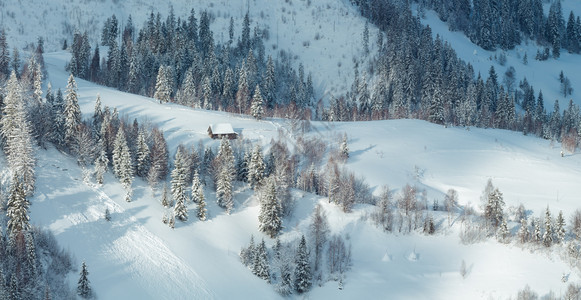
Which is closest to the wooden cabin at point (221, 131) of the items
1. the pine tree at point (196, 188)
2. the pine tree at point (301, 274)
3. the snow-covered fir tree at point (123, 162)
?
the pine tree at point (196, 188)

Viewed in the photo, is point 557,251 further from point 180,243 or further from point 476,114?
point 476,114

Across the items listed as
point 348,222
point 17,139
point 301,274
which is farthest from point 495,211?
point 17,139

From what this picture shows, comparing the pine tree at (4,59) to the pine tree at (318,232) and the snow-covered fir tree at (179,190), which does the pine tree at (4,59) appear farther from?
the pine tree at (318,232)

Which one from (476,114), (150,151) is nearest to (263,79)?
(476,114)

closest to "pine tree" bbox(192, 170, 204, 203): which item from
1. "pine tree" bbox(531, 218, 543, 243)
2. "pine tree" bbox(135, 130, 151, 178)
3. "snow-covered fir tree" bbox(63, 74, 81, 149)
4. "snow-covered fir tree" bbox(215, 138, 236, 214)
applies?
"snow-covered fir tree" bbox(215, 138, 236, 214)

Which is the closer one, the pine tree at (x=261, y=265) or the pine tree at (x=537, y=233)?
the pine tree at (x=261, y=265)

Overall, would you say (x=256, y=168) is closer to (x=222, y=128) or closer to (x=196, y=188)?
(x=196, y=188)
